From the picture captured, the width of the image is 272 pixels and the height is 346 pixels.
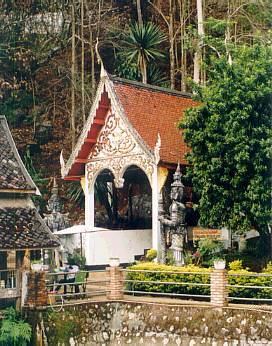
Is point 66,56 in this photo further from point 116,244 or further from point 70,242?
point 116,244

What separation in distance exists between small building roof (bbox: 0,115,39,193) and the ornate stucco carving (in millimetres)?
3739

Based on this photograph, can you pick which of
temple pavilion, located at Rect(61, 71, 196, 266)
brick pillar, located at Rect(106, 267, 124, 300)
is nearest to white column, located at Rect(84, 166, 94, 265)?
temple pavilion, located at Rect(61, 71, 196, 266)

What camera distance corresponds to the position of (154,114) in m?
23.7

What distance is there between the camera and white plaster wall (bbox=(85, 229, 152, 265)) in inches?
942

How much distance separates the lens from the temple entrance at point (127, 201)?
26297mm

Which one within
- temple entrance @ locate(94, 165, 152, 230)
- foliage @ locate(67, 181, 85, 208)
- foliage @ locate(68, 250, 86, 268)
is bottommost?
foliage @ locate(68, 250, 86, 268)

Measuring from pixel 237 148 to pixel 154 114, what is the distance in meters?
5.23

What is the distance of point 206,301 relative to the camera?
58.2 ft

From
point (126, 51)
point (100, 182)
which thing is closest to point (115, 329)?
point (100, 182)

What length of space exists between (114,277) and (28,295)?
82.9 inches

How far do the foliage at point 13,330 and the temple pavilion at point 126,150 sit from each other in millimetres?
5011

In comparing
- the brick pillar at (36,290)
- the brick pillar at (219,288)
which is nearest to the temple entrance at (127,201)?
the brick pillar at (36,290)

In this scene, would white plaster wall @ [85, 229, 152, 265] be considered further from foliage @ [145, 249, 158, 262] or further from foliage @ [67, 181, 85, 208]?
foliage @ [67, 181, 85, 208]

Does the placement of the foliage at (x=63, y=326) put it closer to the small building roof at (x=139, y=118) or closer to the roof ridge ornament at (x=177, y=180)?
the roof ridge ornament at (x=177, y=180)
